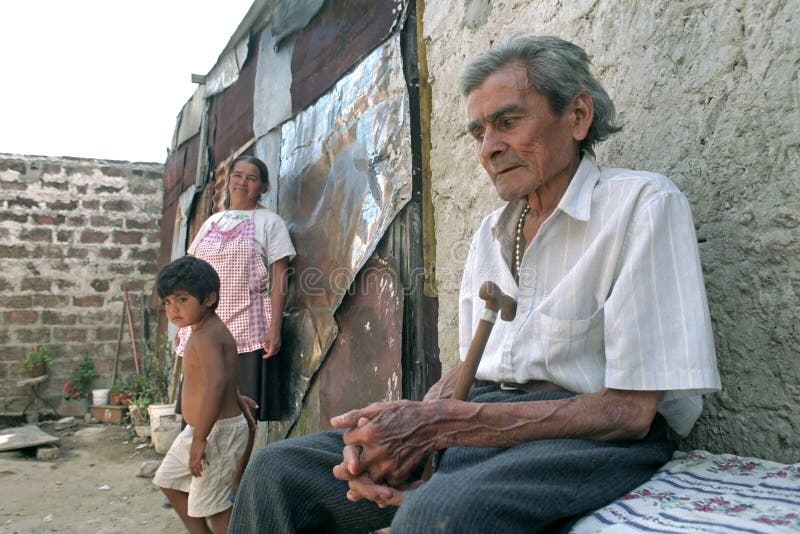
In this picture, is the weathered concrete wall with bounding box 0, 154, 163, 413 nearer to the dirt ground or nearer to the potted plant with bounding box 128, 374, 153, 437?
the potted plant with bounding box 128, 374, 153, 437

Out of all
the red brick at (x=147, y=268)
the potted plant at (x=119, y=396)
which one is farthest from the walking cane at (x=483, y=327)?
the red brick at (x=147, y=268)

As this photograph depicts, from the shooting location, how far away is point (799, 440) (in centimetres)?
132

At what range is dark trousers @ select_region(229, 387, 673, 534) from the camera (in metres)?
1.07

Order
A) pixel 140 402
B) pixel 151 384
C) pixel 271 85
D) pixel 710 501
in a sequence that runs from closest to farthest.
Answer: pixel 710 501 < pixel 271 85 < pixel 140 402 < pixel 151 384

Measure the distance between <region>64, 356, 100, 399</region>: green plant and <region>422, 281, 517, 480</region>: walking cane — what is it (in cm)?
758

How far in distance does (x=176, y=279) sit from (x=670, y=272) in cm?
246

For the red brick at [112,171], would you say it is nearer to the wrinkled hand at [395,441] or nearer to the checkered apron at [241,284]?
the checkered apron at [241,284]

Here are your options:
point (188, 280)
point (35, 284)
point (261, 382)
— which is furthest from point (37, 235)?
point (188, 280)

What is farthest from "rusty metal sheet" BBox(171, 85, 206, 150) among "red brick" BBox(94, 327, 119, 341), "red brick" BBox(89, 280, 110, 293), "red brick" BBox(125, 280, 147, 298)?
"red brick" BBox(94, 327, 119, 341)

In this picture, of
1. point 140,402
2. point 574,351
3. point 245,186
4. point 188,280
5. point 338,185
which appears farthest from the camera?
point 140,402

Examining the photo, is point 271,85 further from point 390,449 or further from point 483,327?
point 390,449

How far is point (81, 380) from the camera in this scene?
7.89 metres

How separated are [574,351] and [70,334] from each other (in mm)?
7896

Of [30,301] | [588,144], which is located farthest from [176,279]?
[30,301]
